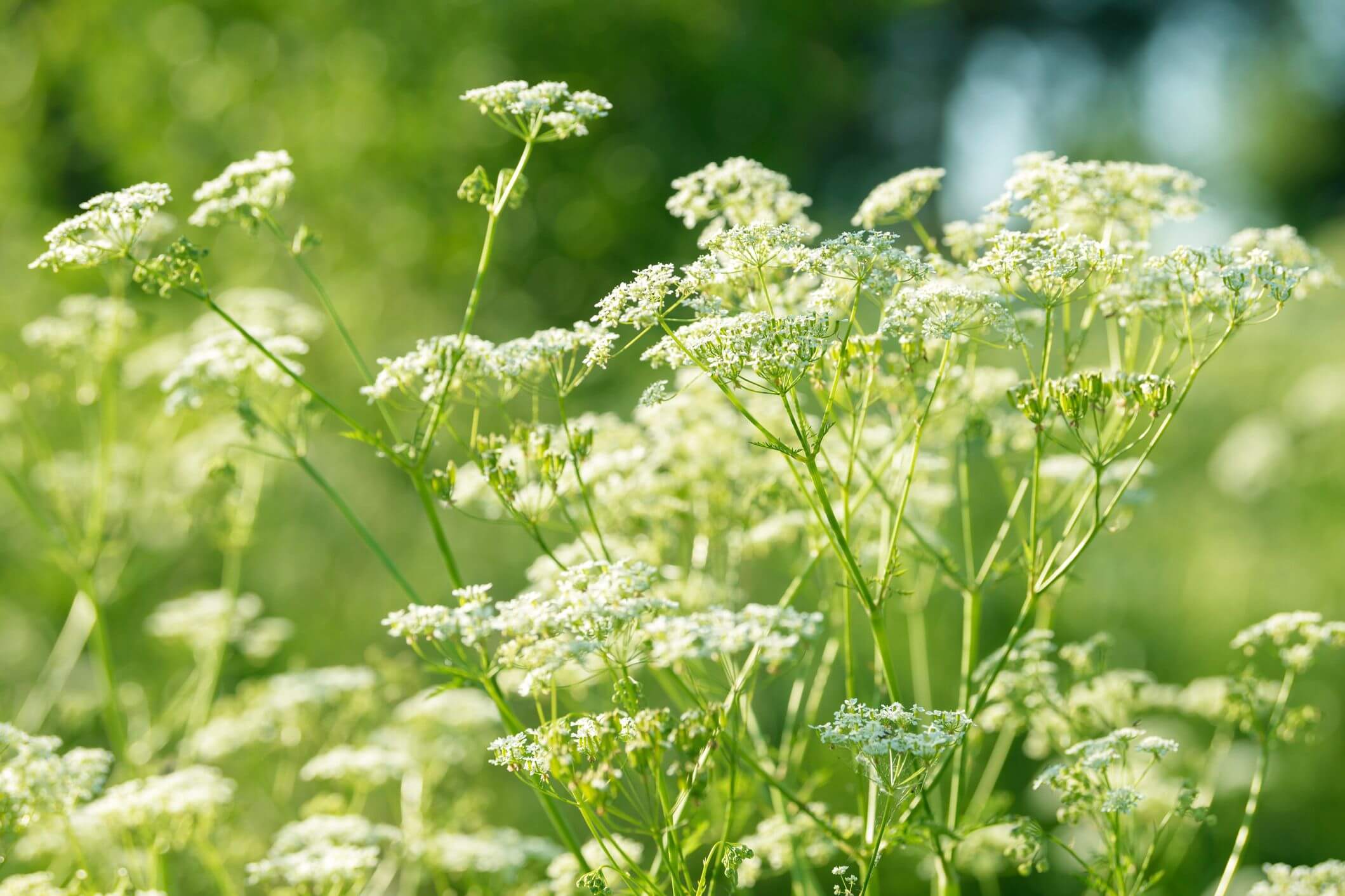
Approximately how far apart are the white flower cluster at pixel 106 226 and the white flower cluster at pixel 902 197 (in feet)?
5.87

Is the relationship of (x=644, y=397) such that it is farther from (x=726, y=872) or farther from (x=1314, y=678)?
(x=1314, y=678)

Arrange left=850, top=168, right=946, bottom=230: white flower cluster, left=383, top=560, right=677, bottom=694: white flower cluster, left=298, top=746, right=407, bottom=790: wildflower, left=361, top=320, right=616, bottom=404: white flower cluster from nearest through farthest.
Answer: left=383, top=560, right=677, bottom=694: white flower cluster < left=361, top=320, right=616, bottom=404: white flower cluster < left=850, top=168, right=946, bottom=230: white flower cluster < left=298, top=746, right=407, bottom=790: wildflower

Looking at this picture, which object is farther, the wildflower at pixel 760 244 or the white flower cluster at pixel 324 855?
the white flower cluster at pixel 324 855

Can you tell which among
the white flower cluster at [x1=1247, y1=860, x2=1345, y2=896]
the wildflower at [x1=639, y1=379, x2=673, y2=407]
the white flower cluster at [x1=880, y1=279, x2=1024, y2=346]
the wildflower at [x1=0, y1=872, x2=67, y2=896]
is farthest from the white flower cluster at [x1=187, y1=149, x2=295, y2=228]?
the white flower cluster at [x1=1247, y1=860, x2=1345, y2=896]

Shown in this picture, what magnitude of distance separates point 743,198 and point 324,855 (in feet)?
7.34

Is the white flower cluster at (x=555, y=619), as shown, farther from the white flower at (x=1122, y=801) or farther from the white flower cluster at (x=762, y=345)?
the white flower at (x=1122, y=801)

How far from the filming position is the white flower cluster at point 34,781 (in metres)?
2.53

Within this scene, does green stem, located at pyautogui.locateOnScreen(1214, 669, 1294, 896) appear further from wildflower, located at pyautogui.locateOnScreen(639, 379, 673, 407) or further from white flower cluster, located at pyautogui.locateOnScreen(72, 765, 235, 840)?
white flower cluster, located at pyautogui.locateOnScreen(72, 765, 235, 840)

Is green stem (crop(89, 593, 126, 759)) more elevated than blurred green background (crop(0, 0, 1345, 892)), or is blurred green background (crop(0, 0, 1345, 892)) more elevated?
blurred green background (crop(0, 0, 1345, 892))

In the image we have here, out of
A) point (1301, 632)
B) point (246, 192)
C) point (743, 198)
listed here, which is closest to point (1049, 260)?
point (743, 198)

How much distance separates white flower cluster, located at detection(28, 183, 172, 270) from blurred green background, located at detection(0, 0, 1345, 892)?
305 centimetres

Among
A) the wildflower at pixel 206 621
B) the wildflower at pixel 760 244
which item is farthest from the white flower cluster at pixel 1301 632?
the wildflower at pixel 206 621

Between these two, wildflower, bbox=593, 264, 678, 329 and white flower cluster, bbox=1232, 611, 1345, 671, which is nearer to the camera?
wildflower, bbox=593, 264, 678, 329

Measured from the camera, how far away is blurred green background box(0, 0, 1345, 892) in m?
7.57
